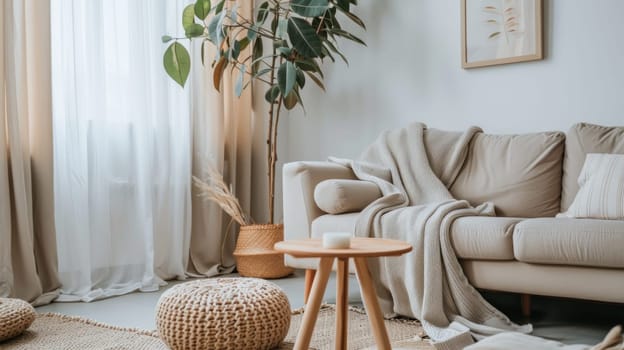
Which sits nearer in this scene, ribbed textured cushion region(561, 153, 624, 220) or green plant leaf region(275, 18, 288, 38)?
ribbed textured cushion region(561, 153, 624, 220)

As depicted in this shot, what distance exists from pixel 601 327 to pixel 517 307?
44cm

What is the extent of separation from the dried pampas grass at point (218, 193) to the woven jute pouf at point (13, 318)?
1.41 m

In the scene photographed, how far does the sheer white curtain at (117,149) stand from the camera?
10.5ft

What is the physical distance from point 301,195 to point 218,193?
0.92 metres

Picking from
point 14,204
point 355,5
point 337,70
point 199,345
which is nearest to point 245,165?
point 337,70

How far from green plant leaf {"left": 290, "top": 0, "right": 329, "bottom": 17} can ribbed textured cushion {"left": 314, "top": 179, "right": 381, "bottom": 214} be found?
1.05 metres

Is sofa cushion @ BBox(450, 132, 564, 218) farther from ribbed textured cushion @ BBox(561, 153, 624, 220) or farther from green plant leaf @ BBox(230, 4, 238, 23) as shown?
green plant leaf @ BBox(230, 4, 238, 23)

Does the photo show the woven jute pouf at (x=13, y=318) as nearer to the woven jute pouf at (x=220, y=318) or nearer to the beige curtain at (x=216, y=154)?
the woven jute pouf at (x=220, y=318)

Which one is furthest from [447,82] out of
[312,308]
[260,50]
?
[312,308]

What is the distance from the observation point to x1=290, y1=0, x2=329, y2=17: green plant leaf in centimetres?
341

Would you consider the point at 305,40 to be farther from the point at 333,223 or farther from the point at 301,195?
the point at 333,223

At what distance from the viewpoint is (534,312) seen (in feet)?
9.14

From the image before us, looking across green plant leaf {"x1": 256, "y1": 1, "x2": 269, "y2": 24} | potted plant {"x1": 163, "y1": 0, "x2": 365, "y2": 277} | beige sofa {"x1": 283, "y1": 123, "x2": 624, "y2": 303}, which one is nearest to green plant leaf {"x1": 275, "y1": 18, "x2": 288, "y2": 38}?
potted plant {"x1": 163, "y1": 0, "x2": 365, "y2": 277}

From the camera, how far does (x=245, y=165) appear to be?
13.6 ft
